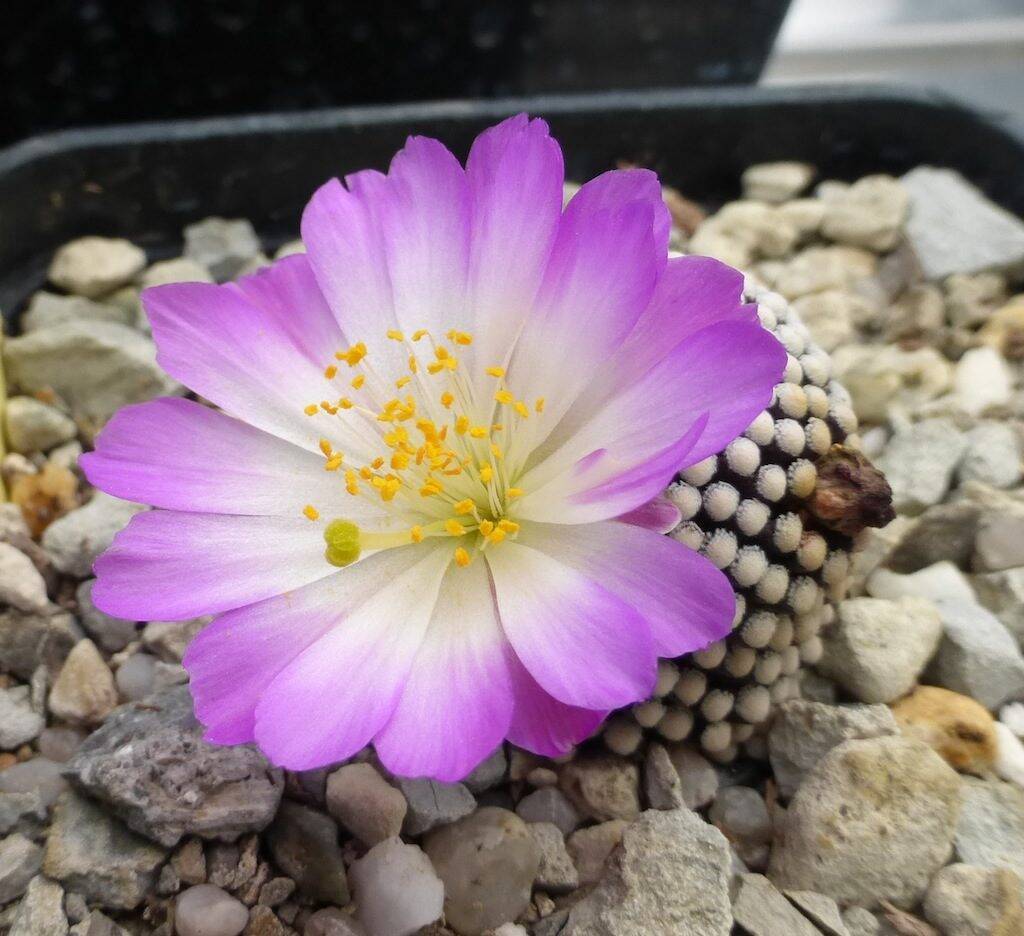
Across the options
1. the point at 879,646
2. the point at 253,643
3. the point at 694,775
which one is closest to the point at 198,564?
the point at 253,643

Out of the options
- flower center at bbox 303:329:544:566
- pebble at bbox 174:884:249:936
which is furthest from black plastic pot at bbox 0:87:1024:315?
pebble at bbox 174:884:249:936

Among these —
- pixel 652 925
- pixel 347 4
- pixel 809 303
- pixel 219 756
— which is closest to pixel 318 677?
pixel 219 756

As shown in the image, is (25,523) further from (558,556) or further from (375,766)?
(558,556)

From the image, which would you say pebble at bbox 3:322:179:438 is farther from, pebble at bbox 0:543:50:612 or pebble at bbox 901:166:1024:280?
pebble at bbox 901:166:1024:280

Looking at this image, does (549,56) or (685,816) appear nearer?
(685,816)

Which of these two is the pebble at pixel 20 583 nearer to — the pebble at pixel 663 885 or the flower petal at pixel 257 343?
the flower petal at pixel 257 343

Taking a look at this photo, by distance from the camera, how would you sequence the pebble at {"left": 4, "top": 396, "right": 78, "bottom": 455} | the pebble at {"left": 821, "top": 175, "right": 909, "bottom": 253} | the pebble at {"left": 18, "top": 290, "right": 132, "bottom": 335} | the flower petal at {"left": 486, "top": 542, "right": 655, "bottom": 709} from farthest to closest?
the pebble at {"left": 821, "top": 175, "right": 909, "bottom": 253}
the pebble at {"left": 18, "top": 290, "right": 132, "bottom": 335}
the pebble at {"left": 4, "top": 396, "right": 78, "bottom": 455}
the flower petal at {"left": 486, "top": 542, "right": 655, "bottom": 709}

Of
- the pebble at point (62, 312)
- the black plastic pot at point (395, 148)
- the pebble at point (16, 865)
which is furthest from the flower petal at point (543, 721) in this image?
the black plastic pot at point (395, 148)
